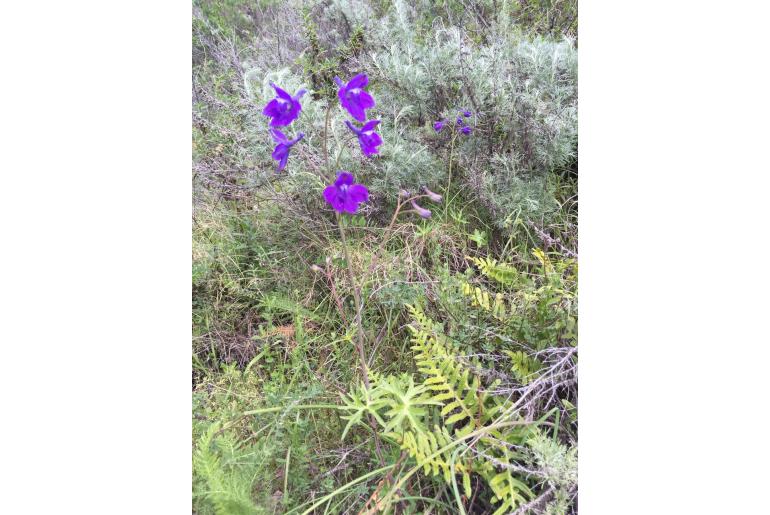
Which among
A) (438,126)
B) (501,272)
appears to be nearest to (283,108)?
(438,126)

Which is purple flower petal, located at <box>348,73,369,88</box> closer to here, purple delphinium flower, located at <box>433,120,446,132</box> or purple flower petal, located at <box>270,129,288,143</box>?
purple flower petal, located at <box>270,129,288,143</box>

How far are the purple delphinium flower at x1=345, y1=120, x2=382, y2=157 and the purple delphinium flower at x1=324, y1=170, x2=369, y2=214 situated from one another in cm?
9

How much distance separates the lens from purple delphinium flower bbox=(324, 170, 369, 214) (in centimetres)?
143

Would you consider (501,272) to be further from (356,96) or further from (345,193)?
(356,96)

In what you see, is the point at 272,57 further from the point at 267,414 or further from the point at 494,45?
the point at 267,414

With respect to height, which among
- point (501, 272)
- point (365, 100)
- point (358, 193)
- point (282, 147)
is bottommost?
point (501, 272)

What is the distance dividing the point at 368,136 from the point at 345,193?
153mm

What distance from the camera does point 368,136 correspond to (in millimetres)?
1430

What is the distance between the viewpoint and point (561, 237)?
152 centimetres

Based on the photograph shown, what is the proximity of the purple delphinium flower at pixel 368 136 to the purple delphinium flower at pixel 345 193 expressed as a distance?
3.4 inches

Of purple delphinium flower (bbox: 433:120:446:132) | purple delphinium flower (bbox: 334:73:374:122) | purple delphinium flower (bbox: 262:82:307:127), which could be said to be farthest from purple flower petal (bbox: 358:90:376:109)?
purple delphinium flower (bbox: 433:120:446:132)

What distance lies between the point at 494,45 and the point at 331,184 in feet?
2.01

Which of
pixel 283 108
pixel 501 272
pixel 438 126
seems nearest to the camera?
pixel 283 108
